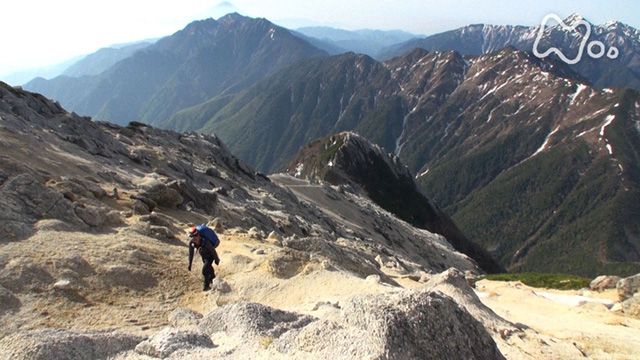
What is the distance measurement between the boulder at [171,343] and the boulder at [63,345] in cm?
66

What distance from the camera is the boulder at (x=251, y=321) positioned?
587 inches

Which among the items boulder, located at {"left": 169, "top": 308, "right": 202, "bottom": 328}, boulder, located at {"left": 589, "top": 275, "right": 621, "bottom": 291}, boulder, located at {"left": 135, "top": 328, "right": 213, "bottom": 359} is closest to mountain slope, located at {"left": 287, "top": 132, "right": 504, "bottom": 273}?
boulder, located at {"left": 589, "top": 275, "right": 621, "bottom": 291}

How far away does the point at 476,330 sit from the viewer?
45.0 ft

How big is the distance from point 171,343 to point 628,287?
3069 centimetres

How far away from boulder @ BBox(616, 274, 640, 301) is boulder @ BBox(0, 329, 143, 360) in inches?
1210

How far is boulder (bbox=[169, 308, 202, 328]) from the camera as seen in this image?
17.8 m

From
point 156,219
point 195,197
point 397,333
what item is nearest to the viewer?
point 397,333

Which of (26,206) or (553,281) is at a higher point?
(26,206)

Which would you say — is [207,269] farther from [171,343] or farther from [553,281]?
[553,281]

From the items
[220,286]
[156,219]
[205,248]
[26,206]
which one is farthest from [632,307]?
[26,206]

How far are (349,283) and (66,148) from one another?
117 feet

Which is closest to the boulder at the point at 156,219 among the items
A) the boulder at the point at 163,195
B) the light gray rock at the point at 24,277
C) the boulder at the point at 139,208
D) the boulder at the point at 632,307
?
the boulder at the point at 139,208

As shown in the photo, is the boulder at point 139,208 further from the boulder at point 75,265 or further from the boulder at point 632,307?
the boulder at point 632,307

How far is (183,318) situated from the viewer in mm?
18375
